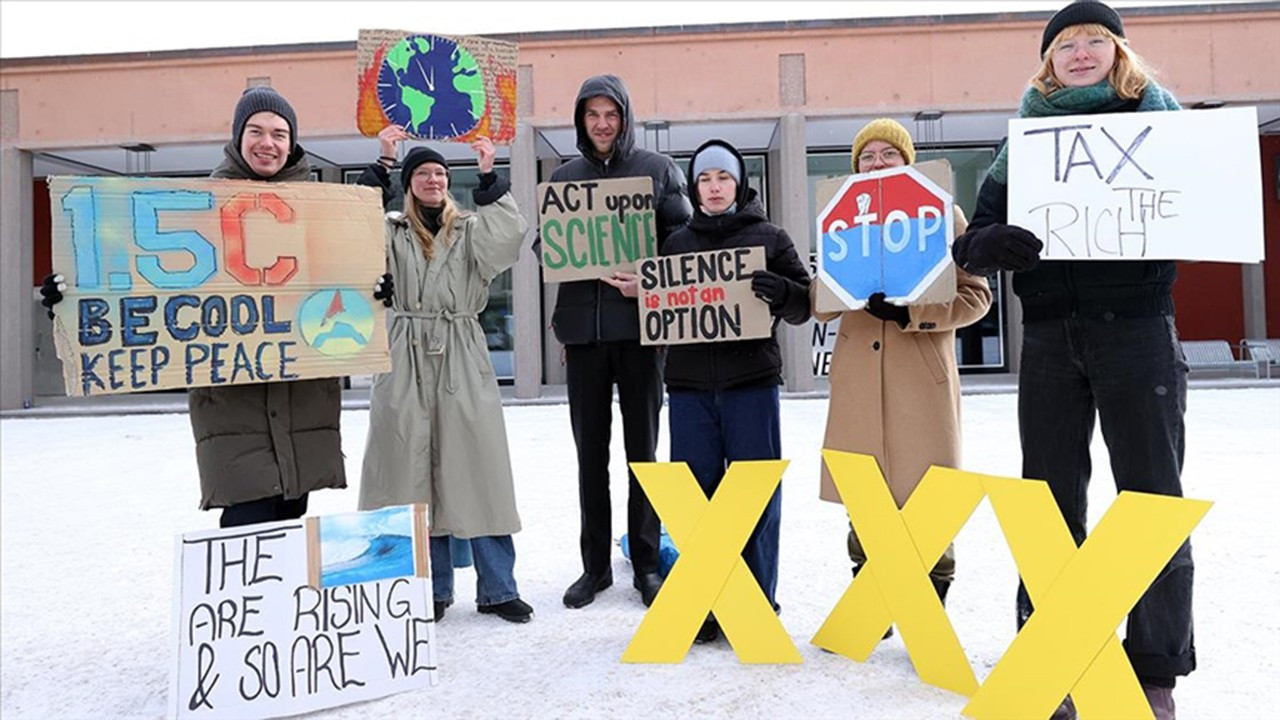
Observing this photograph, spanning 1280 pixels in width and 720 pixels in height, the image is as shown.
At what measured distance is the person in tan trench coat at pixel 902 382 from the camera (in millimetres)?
2703

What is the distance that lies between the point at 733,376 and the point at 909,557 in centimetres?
88

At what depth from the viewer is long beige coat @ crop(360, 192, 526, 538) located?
120 inches

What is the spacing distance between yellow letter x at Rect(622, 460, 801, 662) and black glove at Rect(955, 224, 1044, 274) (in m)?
0.90

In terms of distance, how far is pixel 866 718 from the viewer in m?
2.28

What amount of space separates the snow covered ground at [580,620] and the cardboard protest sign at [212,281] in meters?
1.11

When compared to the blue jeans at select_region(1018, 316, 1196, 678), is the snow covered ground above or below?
below

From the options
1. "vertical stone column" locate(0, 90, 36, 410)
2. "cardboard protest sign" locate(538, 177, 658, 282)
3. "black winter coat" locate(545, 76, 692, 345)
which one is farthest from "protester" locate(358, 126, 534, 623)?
"vertical stone column" locate(0, 90, 36, 410)

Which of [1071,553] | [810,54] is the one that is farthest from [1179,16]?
[1071,553]

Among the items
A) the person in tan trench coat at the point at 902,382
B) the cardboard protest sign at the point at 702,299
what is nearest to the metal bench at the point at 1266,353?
the person in tan trench coat at the point at 902,382

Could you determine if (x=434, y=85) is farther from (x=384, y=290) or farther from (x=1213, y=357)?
(x=1213, y=357)

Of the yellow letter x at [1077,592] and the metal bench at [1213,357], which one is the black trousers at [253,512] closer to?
the yellow letter x at [1077,592]

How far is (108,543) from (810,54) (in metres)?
12.0

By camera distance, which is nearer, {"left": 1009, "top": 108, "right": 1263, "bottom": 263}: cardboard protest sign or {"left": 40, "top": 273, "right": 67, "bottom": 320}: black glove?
{"left": 1009, "top": 108, "right": 1263, "bottom": 263}: cardboard protest sign

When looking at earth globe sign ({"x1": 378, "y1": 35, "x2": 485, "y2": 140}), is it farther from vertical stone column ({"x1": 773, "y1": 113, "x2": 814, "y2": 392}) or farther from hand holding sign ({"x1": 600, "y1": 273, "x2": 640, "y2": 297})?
vertical stone column ({"x1": 773, "y1": 113, "x2": 814, "y2": 392})
